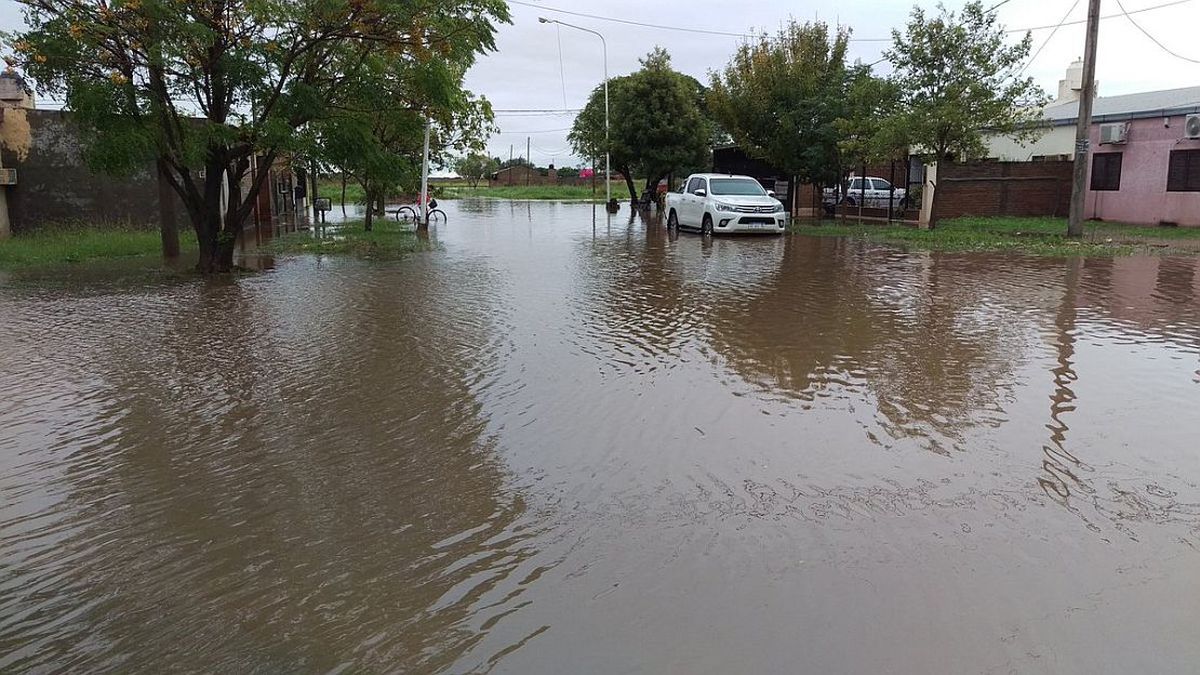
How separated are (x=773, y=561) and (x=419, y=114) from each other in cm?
1337

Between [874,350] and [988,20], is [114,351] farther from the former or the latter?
[988,20]

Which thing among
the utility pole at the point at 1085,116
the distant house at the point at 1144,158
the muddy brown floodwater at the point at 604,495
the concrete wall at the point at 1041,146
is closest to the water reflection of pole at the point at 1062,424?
the muddy brown floodwater at the point at 604,495

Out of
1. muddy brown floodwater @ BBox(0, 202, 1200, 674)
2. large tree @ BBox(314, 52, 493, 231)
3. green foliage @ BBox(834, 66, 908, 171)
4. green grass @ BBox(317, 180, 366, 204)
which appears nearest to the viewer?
muddy brown floodwater @ BBox(0, 202, 1200, 674)

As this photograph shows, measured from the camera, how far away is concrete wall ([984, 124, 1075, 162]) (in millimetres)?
28344

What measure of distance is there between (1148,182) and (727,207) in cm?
1256

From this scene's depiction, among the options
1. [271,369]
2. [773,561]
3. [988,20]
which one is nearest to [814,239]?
[988,20]

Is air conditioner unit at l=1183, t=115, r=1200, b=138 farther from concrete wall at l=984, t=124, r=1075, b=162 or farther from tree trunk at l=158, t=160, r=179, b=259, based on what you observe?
tree trunk at l=158, t=160, r=179, b=259

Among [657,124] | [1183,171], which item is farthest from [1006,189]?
[657,124]

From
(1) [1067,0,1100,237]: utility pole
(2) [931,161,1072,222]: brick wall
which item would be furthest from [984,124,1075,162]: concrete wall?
→ (1) [1067,0,1100,237]: utility pole

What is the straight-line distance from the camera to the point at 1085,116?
742 inches

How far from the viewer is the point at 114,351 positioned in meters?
8.12

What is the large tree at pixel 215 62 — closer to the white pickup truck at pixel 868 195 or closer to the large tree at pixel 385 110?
the large tree at pixel 385 110

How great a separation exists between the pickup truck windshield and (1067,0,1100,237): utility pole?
738 centimetres

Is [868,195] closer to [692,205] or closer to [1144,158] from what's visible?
[1144,158]
